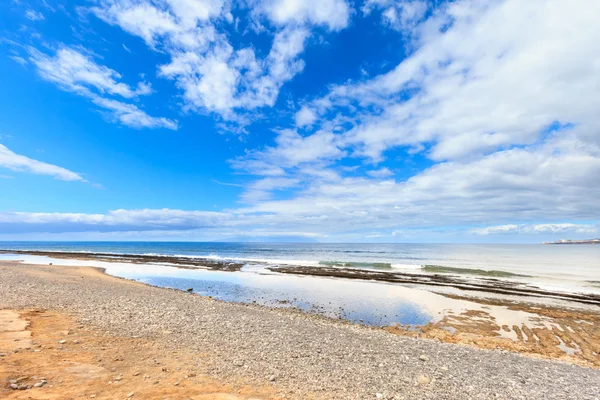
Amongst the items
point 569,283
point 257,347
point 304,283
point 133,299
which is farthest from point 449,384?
point 569,283

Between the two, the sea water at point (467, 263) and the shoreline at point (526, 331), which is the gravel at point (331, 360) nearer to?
the shoreline at point (526, 331)

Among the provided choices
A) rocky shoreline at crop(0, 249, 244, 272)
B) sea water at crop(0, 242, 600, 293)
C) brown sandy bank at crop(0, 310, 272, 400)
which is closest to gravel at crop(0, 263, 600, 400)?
brown sandy bank at crop(0, 310, 272, 400)

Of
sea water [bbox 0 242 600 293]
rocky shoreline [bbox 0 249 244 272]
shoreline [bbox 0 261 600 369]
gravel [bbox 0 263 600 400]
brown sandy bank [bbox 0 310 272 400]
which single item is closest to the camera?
brown sandy bank [bbox 0 310 272 400]

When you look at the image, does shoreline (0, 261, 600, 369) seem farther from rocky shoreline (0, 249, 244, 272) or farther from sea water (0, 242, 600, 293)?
rocky shoreline (0, 249, 244, 272)

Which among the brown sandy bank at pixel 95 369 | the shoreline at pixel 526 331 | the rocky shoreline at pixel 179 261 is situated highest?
the rocky shoreline at pixel 179 261

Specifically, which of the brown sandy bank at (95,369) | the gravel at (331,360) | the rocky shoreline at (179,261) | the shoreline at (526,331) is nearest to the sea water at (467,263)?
the rocky shoreline at (179,261)

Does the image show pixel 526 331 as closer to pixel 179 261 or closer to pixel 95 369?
pixel 95 369

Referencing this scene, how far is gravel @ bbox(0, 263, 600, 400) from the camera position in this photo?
315 inches

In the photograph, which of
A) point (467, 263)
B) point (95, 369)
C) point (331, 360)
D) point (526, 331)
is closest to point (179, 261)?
point (95, 369)

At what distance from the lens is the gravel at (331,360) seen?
26.3 ft

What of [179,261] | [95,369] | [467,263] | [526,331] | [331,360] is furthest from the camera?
[467,263]

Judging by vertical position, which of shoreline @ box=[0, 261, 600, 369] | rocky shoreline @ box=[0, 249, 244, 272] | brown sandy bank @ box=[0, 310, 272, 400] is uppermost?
rocky shoreline @ box=[0, 249, 244, 272]

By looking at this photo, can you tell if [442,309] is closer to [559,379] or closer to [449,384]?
[559,379]

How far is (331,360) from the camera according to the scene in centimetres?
970
